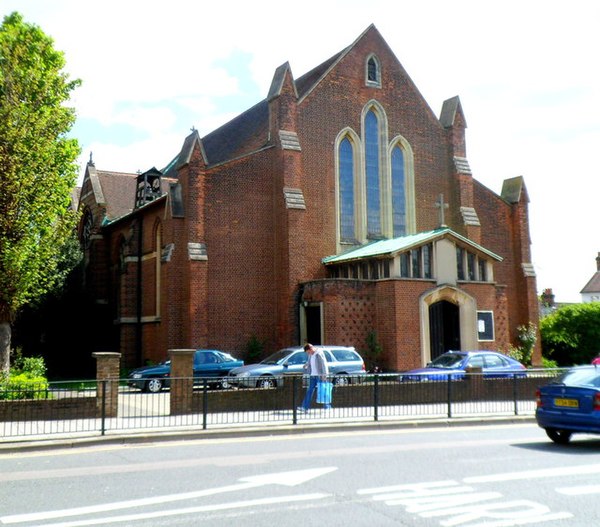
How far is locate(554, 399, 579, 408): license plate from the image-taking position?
12062 millimetres

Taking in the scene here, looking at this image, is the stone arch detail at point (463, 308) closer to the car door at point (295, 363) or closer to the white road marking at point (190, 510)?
the car door at point (295, 363)

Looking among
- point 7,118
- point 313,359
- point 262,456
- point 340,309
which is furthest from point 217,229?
point 262,456

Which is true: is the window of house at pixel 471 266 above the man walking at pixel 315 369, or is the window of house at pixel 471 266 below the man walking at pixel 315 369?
above

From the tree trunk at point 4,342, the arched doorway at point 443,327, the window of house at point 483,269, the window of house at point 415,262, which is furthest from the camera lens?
the window of house at point 483,269

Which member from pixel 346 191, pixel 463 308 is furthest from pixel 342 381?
pixel 346 191

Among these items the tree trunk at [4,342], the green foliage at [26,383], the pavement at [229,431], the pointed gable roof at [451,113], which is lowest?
the pavement at [229,431]

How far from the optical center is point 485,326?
29094 millimetres

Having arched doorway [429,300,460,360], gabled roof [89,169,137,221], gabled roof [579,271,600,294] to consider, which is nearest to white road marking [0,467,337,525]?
arched doorway [429,300,460,360]

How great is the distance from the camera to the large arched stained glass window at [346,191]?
31.9 meters

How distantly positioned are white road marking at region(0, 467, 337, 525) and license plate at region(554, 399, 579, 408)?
471 cm

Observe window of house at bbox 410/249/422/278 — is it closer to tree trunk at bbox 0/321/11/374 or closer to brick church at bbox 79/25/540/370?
brick church at bbox 79/25/540/370

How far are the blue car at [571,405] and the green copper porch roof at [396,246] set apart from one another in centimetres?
1472

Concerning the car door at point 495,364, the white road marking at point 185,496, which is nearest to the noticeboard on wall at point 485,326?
the car door at point 495,364

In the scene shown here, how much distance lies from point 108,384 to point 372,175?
794 inches
